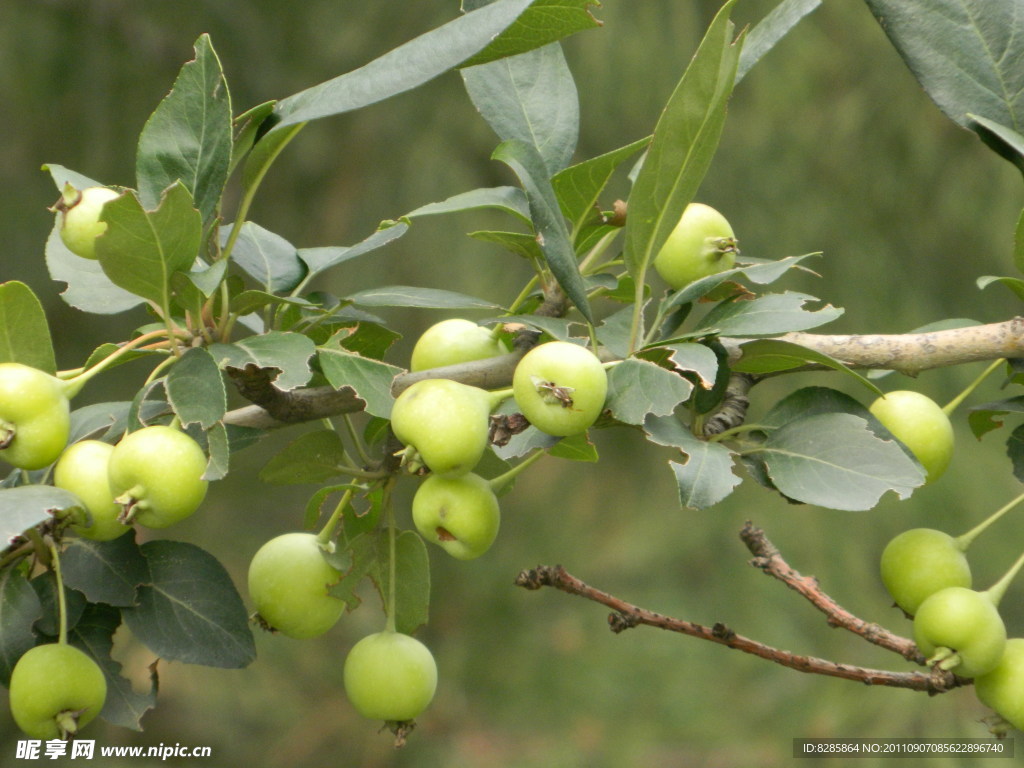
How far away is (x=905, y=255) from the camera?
144cm

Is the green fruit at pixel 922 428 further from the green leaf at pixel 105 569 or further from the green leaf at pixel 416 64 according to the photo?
the green leaf at pixel 105 569

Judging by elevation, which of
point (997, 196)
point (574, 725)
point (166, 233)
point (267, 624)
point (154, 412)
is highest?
point (166, 233)

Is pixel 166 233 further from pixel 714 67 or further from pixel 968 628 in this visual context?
pixel 968 628

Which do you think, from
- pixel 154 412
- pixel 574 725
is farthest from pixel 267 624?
pixel 574 725

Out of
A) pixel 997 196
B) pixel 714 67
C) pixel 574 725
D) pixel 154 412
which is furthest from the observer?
pixel 574 725

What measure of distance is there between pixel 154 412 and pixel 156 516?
123mm

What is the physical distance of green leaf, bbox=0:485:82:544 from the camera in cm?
39

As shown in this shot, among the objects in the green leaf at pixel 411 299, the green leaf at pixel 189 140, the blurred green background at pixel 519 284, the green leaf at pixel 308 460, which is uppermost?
the green leaf at pixel 189 140

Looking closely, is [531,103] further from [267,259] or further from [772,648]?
[772,648]

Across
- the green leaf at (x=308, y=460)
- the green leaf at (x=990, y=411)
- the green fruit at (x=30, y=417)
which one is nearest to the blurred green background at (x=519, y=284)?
the green leaf at (x=990, y=411)

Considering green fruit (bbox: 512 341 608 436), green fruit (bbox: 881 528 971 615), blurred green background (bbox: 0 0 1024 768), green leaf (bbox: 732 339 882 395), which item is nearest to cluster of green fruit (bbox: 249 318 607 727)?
green fruit (bbox: 512 341 608 436)

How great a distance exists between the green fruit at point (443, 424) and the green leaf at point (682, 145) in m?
0.12

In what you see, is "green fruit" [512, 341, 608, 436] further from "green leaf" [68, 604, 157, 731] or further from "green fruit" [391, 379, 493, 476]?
"green leaf" [68, 604, 157, 731]

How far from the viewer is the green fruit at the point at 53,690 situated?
461mm
